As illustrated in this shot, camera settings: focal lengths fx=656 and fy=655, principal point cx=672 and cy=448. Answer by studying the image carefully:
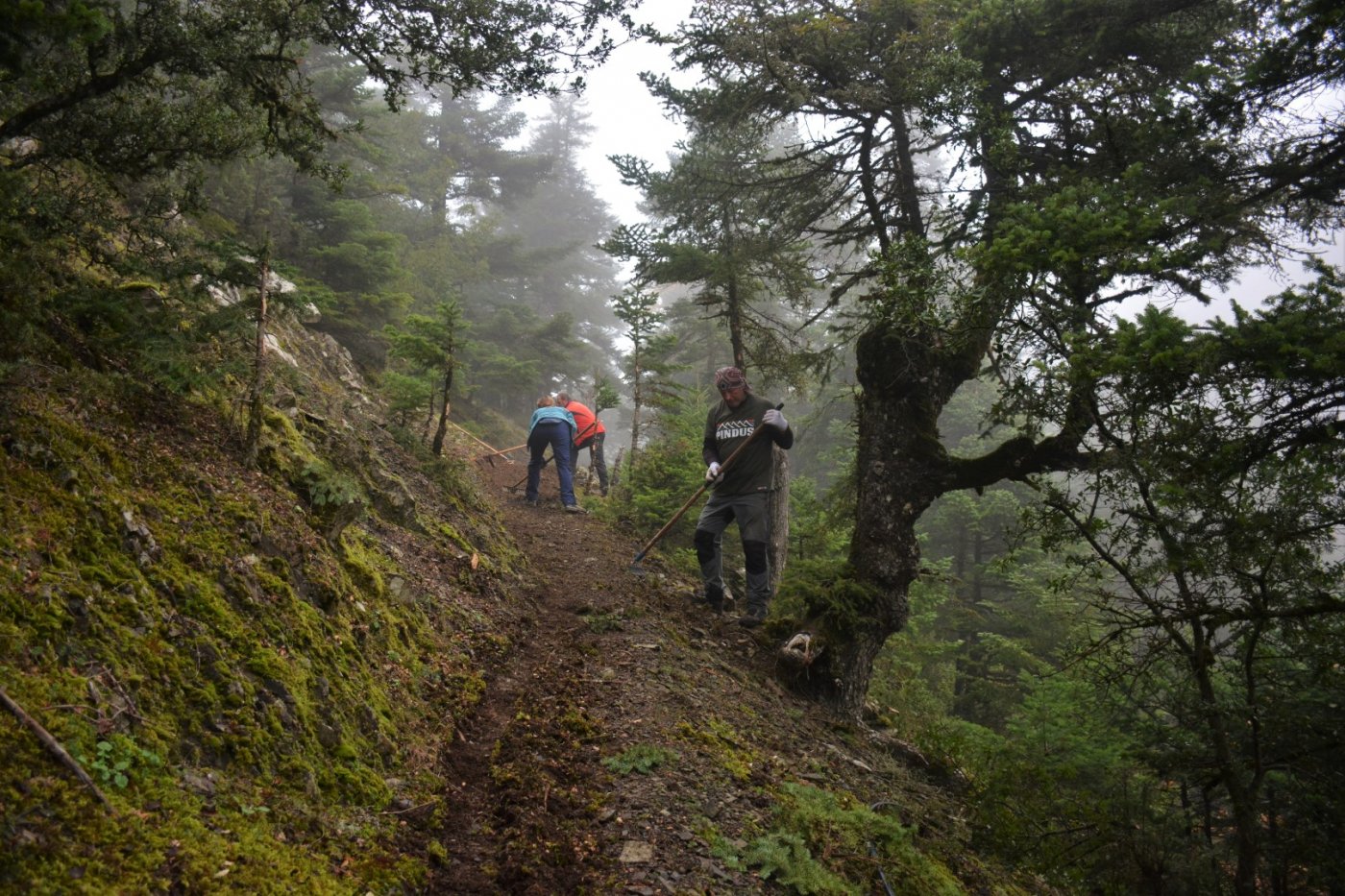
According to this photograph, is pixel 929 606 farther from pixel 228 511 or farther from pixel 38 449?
pixel 38 449

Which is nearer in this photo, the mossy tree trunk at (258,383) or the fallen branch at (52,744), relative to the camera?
the fallen branch at (52,744)

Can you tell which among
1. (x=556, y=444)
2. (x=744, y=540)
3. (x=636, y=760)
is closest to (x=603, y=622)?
(x=744, y=540)

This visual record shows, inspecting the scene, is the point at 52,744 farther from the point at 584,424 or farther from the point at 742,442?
the point at 584,424

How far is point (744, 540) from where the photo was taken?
26.8ft

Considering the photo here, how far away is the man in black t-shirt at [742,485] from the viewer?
8102 mm

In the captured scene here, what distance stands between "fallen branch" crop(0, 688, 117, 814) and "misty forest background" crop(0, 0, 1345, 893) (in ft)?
6.87

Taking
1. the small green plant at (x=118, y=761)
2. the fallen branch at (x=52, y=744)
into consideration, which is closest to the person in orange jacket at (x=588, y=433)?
the small green plant at (x=118, y=761)

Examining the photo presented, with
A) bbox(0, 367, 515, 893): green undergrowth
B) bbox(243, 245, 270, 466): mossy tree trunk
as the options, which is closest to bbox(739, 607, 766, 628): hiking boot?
bbox(0, 367, 515, 893): green undergrowth

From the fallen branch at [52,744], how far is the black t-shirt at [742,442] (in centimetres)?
668

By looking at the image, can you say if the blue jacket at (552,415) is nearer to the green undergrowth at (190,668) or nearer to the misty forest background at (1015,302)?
the misty forest background at (1015,302)

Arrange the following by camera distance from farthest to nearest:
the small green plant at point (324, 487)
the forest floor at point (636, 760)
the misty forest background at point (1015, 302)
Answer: the small green plant at point (324, 487), the misty forest background at point (1015, 302), the forest floor at point (636, 760)

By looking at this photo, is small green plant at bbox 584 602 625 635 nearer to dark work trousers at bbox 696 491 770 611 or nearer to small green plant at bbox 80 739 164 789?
dark work trousers at bbox 696 491 770 611

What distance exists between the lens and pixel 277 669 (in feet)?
11.4

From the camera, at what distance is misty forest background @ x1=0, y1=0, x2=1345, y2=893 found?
13.0ft
